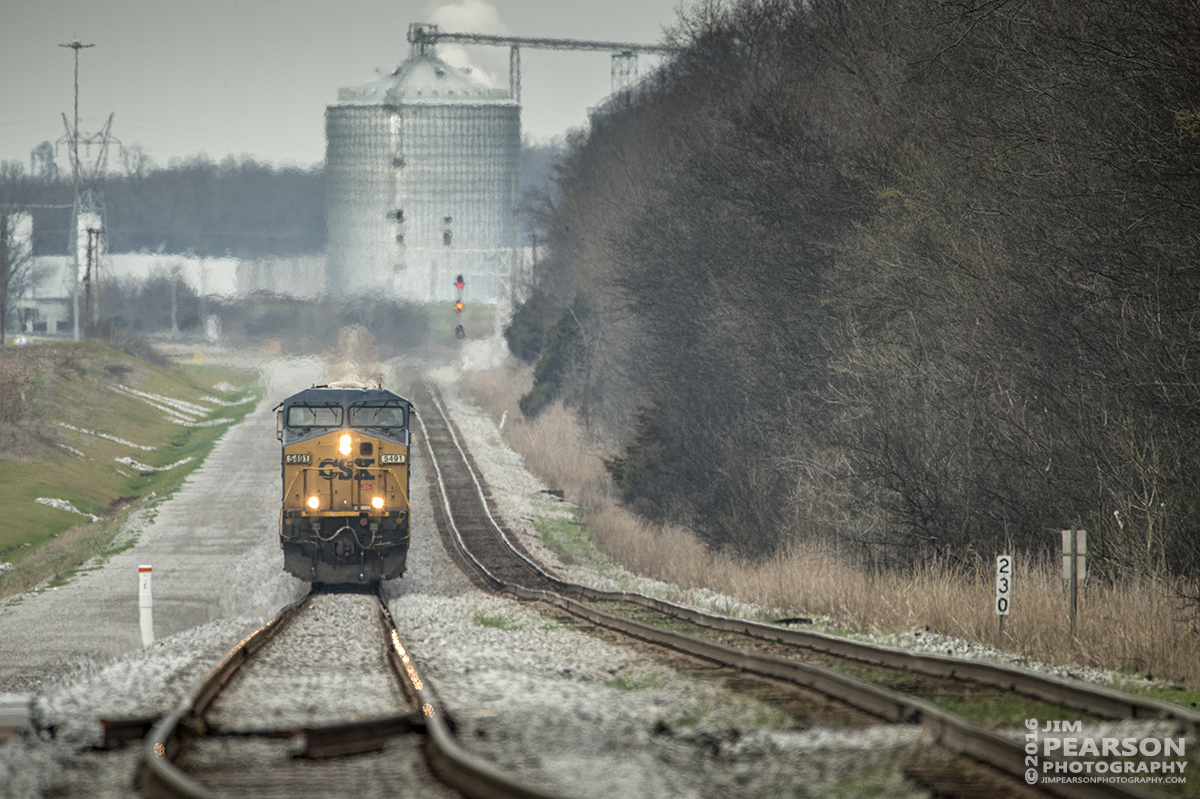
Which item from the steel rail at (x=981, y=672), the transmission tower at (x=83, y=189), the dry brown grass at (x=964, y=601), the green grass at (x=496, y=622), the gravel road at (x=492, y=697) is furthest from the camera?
the transmission tower at (x=83, y=189)

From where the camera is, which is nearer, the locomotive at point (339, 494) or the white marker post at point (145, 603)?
the white marker post at point (145, 603)

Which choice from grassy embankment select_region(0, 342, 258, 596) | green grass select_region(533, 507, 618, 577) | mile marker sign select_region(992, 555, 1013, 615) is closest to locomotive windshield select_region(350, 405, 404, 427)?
green grass select_region(533, 507, 618, 577)

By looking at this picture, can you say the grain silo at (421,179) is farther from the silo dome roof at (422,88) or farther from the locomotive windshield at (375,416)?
the locomotive windshield at (375,416)

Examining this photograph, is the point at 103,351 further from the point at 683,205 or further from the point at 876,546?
the point at 876,546

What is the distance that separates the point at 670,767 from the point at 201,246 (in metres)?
103

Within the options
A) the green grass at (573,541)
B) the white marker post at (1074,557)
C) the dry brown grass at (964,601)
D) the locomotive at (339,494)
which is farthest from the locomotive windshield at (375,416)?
the white marker post at (1074,557)

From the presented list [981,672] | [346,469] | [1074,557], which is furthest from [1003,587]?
[346,469]

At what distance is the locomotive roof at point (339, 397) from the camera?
71.6ft

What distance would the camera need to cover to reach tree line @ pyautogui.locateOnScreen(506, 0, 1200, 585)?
1716 cm

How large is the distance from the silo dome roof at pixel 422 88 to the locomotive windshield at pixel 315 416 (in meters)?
84.2

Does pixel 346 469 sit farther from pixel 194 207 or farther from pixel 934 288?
pixel 194 207

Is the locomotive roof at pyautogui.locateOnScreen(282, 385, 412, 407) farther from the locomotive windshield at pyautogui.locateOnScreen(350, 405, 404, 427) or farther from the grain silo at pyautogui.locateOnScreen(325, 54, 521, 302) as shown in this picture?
the grain silo at pyautogui.locateOnScreen(325, 54, 521, 302)

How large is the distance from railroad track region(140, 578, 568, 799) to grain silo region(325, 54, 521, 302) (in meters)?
90.6

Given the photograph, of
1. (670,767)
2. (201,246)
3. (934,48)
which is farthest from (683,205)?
(201,246)
